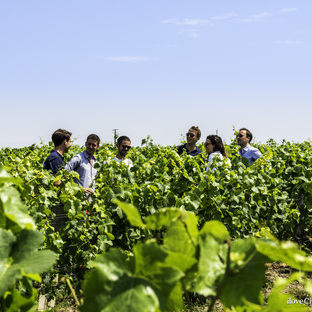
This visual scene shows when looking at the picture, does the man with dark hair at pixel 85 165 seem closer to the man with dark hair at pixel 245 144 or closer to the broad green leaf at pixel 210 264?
the man with dark hair at pixel 245 144

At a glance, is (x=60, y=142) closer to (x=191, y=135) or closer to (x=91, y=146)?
(x=91, y=146)

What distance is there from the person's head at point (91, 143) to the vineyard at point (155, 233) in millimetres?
152

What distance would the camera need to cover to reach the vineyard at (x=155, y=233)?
0.83 m

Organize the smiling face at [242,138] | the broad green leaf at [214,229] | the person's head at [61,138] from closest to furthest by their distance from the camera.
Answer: the broad green leaf at [214,229]
the person's head at [61,138]
the smiling face at [242,138]

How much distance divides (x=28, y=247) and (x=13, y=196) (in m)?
0.12

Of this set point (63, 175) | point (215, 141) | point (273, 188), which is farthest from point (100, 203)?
point (273, 188)

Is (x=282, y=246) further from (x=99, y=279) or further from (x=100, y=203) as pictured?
(x=100, y=203)

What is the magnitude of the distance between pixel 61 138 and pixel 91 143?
40 centimetres

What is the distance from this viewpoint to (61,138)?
610 centimetres

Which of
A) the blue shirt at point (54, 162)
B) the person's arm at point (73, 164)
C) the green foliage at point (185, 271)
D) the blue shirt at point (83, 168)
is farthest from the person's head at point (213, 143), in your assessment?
the green foliage at point (185, 271)

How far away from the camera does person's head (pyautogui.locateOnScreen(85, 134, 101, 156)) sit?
6.12 meters

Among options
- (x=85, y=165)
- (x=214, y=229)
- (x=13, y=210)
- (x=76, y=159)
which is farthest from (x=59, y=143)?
(x=214, y=229)

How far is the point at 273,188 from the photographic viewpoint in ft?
21.6

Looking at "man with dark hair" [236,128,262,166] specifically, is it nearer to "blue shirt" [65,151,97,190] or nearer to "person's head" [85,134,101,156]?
"person's head" [85,134,101,156]
